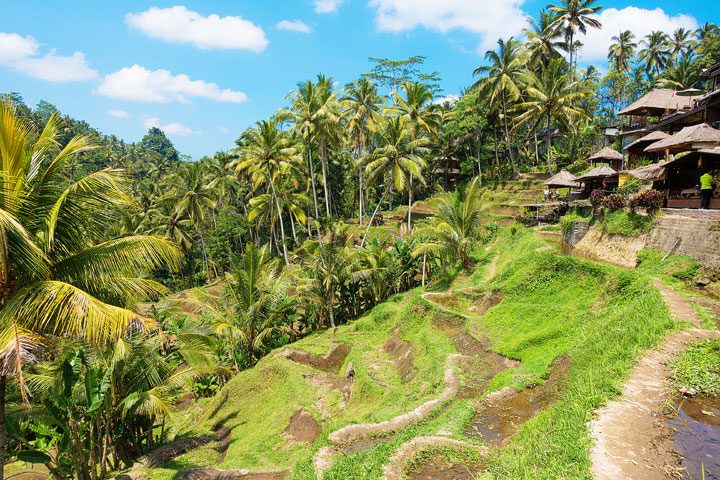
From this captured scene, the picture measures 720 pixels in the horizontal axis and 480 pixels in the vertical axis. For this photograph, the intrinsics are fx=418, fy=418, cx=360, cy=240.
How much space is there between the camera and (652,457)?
5324mm

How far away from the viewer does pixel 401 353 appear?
16.7 m

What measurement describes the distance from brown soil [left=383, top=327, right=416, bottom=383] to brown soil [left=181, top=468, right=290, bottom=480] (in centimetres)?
559

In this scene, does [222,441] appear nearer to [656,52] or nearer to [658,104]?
[658,104]

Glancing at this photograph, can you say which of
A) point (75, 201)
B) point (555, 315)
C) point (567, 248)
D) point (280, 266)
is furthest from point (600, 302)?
point (280, 266)

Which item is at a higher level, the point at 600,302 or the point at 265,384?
the point at 600,302

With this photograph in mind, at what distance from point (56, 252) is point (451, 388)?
906 cm

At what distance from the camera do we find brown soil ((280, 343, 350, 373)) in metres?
17.5

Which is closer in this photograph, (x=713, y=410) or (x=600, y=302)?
(x=713, y=410)

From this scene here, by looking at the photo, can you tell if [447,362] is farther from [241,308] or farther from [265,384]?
[241,308]

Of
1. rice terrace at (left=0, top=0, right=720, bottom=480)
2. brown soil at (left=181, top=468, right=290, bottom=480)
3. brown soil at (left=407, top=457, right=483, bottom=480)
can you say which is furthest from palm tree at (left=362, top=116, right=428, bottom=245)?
brown soil at (left=407, top=457, right=483, bottom=480)

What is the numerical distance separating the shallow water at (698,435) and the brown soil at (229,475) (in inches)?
304

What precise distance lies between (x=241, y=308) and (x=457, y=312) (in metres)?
9.47

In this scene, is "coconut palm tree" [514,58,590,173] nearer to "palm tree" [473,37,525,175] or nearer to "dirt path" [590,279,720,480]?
"palm tree" [473,37,525,175]

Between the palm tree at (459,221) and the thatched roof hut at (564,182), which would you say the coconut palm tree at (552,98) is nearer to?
the thatched roof hut at (564,182)
